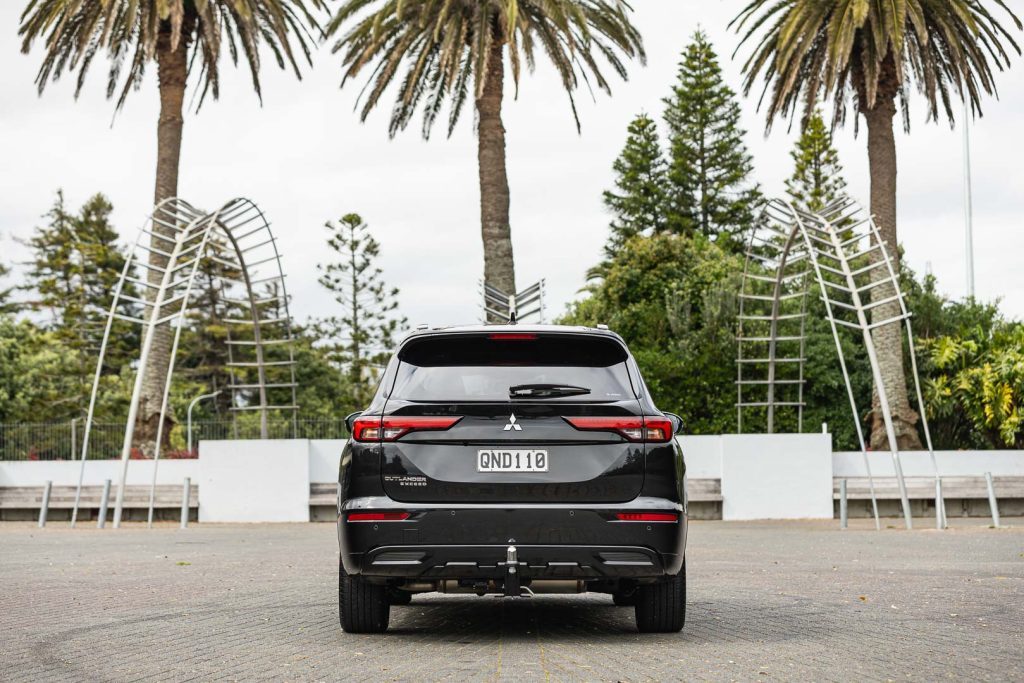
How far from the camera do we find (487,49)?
2619 centimetres

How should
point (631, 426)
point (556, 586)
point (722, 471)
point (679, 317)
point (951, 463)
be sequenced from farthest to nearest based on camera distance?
point (679, 317) < point (951, 463) < point (722, 471) < point (556, 586) < point (631, 426)

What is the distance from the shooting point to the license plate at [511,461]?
22.4 ft

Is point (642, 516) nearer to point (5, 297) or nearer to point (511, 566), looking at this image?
point (511, 566)

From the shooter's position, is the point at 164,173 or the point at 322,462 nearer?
the point at 322,462

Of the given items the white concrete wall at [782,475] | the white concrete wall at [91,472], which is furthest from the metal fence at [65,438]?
the white concrete wall at [782,475]

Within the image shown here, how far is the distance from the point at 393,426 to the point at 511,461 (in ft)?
2.08

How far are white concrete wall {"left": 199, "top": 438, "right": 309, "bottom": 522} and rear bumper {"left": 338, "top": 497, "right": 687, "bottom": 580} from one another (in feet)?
59.2

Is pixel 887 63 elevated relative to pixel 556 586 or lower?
elevated

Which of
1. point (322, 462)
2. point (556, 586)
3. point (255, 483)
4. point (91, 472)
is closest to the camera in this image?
point (556, 586)

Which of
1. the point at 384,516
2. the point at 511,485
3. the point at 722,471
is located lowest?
the point at 384,516

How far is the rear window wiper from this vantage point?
22.7 ft

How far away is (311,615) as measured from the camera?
888 centimetres

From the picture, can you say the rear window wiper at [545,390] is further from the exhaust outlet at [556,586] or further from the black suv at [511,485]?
the exhaust outlet at [556,586]

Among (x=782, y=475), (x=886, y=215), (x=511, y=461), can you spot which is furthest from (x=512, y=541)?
(x=886, y=215)
